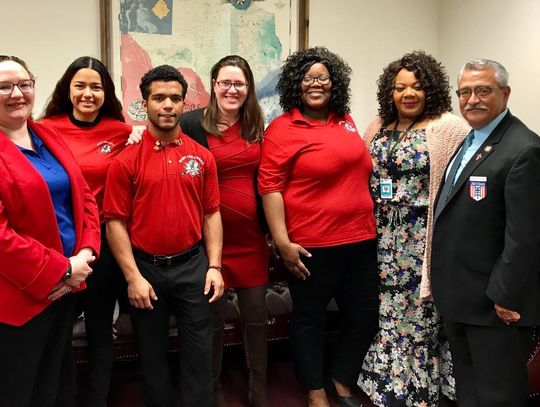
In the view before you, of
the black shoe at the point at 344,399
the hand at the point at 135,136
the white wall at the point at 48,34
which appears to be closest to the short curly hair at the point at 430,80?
the hand at the point at 135,136

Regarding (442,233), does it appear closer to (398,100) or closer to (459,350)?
(459,350)

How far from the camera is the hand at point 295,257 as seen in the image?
2.21 metres

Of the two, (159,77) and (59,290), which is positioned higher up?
(159,77)

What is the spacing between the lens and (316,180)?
221 centimetres

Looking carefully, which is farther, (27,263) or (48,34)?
(48,34)

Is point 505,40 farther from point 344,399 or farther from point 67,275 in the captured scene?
point 67,275

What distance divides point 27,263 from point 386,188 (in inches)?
59.8

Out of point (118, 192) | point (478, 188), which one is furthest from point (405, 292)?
point (118, 192)

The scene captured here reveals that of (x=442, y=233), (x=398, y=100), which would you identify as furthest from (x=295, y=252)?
(x=398, y=100)

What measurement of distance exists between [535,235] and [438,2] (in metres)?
2.90

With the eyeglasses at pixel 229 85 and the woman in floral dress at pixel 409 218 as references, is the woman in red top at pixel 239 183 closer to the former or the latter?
the eyeglasses at pixel 229 85

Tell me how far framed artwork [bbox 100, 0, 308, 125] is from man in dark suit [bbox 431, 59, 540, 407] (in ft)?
6.55

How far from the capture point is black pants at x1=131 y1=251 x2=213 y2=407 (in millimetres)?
1965

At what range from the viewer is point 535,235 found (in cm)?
160
